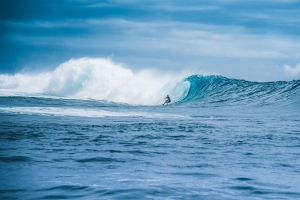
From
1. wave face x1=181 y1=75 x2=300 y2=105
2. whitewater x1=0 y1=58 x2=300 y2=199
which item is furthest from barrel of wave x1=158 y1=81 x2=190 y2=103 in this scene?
whitewater x1=0 y1=58 x2=300 y2=199

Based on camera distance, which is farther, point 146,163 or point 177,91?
point 177,91

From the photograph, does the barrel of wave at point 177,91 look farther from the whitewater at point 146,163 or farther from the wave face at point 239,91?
the whitewater at point 146,163

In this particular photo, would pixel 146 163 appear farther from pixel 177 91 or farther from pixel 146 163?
pixel 177 91

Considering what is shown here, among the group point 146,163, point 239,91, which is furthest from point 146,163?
point 239,91

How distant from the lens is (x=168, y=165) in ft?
19.5

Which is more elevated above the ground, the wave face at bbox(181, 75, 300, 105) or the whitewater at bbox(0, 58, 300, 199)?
the wave face at bbox(181, 75, 300, 105)

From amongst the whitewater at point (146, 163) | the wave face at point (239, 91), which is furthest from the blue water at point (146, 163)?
the wave face at point (239, 91)

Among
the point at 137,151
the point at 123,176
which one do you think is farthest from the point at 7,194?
the point at 137,151

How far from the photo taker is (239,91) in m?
30.3

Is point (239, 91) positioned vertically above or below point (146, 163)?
above

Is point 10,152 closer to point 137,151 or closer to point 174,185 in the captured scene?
point 137,151

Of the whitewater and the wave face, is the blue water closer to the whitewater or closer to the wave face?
the whitewater

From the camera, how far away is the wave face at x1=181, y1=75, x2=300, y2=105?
25.7 metres

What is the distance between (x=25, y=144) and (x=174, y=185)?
3856mm
